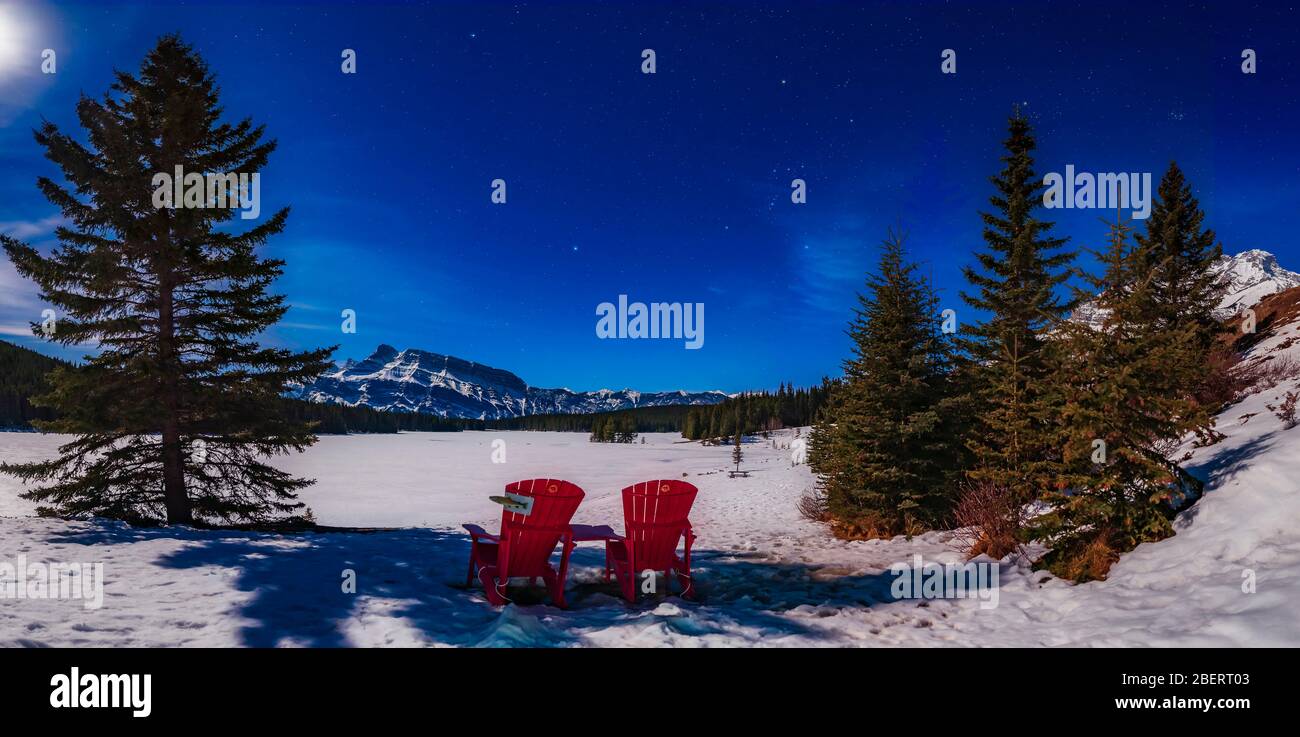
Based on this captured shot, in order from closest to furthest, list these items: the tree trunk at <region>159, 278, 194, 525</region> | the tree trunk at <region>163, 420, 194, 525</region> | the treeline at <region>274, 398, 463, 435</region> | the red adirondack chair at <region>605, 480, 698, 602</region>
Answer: the red adirondack chair at <region>605, 480, 698, 602</region> → the tree trunk at <region>159, 278, 194, 525</region> → the tree trunk at <region>163, 420, 194, 525</region> → the treeline at <region>274, 398, 463, 435</region>

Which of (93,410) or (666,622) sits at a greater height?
(93,410)

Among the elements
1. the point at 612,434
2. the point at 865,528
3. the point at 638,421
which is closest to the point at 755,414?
the point at 612,434

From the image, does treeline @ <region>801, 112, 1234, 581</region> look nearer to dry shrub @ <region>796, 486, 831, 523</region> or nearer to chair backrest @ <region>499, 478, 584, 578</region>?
dry shrub @ <region>796, 486, 831, 523</region>

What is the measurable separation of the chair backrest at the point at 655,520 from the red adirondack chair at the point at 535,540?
78 cm

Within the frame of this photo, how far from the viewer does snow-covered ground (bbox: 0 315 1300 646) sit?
4320 mm

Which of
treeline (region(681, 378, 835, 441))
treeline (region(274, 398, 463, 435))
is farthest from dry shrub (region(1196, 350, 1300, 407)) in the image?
treeline (region(274, 398, 463, 435))

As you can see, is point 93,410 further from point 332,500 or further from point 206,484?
point 332,500

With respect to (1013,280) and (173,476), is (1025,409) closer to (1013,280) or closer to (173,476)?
(1013,280)

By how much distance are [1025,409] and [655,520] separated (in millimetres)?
5935

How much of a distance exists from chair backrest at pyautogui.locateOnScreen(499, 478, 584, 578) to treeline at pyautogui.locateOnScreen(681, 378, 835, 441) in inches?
3336

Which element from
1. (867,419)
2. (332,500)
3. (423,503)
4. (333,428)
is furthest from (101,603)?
(333,428)

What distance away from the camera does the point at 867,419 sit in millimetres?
9484
